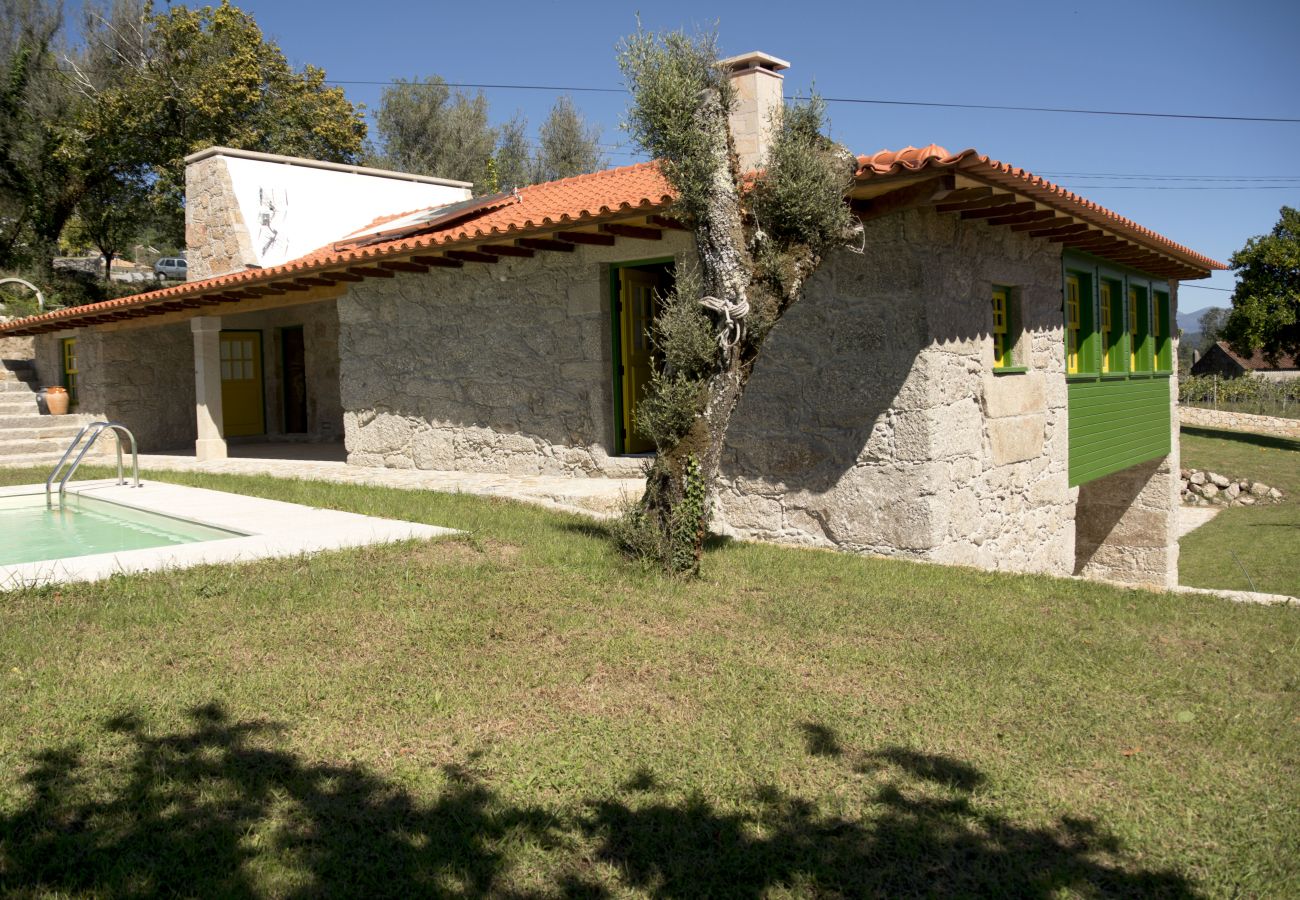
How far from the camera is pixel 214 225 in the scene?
623 inches

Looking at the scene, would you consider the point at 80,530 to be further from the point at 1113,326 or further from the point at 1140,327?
the point at 1140,327

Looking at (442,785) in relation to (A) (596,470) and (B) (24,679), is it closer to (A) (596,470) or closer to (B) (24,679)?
(B) (24,679)

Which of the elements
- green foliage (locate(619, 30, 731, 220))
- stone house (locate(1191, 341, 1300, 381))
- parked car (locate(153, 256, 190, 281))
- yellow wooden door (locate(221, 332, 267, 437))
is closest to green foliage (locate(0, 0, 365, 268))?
parked car (locate(153, 256, 190, 281))

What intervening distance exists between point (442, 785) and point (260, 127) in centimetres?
2374

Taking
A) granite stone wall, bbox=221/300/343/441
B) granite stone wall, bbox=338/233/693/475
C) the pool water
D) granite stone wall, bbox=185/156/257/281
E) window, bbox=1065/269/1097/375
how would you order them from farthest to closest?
granite stone wall, bbox=221/300/343/441, granite stone wall, bbox=185/156/257/281, window, bbox=1065/269/1097/375, granite stone wall, bbox=338/233/693/475, the pool water

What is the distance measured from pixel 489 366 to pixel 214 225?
791 centimetres

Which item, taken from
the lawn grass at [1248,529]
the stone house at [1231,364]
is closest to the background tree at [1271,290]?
the lawn grass at [1248,529]

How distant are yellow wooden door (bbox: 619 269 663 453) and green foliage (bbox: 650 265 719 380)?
3.64m

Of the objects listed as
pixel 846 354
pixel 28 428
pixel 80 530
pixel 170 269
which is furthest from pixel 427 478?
Answer: pixel 170 269

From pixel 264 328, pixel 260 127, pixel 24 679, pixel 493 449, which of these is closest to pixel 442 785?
pixel 24 679

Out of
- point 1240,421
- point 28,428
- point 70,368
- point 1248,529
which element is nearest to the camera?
point 28,428

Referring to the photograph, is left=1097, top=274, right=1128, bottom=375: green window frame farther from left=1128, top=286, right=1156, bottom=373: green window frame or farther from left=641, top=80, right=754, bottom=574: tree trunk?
left=641, top=80, right=754, bottom=574: tree trunk

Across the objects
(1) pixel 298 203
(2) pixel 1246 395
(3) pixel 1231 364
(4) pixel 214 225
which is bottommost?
(2) pixel 1246 395

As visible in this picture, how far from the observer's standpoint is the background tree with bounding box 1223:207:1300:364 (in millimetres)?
31531
